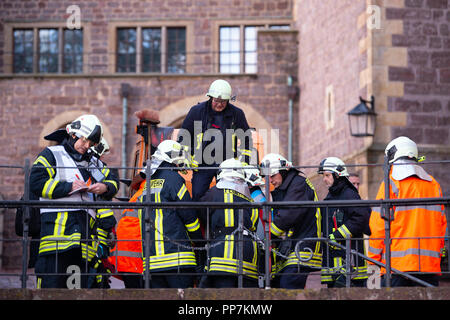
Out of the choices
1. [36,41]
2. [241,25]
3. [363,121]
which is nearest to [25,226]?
[363,121]

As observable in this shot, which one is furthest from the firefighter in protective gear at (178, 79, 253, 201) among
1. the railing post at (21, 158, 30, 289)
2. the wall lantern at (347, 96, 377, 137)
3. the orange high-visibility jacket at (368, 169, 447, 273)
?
the wall lantern at (347, 96, 377, 137)

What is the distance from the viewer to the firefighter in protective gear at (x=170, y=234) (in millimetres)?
9680

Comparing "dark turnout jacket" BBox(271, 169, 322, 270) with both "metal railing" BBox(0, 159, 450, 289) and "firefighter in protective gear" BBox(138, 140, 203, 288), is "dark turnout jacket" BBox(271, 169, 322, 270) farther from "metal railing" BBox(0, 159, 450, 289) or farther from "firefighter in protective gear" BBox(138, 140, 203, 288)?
"firefighter in protective gear" BBox(138, 140, 203, 288)

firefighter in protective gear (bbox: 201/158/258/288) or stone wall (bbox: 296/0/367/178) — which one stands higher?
stone wall (bbox: 296/0/367/178)

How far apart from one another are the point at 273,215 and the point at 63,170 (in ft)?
6.14

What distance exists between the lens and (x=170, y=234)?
9852mm

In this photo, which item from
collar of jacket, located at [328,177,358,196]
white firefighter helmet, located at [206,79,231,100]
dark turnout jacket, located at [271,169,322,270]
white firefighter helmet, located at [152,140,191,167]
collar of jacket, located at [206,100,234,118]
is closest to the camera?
dark turnout jacket, located at [271,169,322,270]

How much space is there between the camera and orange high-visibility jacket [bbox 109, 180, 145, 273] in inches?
428

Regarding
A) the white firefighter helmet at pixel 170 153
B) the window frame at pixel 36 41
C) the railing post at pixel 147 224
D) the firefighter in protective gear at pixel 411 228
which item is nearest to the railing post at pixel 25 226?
the railing post at pixel 147 224

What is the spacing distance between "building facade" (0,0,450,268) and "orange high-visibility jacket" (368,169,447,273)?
1272cm

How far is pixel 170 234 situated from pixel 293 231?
1.18 metres

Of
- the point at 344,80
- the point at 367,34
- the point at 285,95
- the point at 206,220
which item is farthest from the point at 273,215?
the point at 285,95

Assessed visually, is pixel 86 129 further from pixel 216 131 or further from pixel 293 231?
pixel 293 231

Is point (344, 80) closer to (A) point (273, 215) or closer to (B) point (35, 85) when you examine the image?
(B) point (35, 85)
